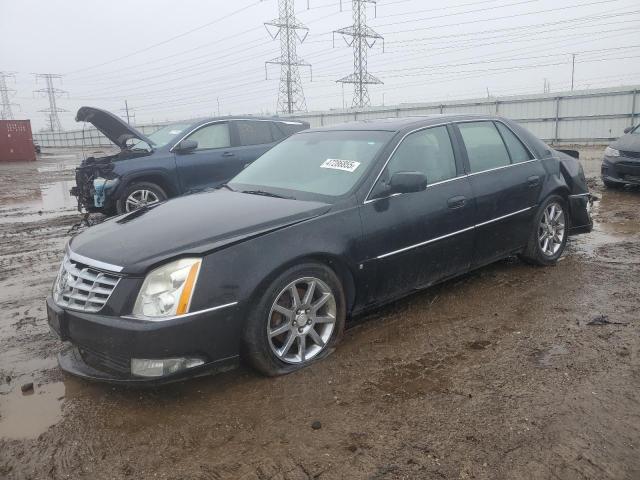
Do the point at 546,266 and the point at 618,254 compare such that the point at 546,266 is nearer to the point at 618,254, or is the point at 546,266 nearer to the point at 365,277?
the point at 618,254

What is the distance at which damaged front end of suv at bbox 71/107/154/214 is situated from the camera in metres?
8.12

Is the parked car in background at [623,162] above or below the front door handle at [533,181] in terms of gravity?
below

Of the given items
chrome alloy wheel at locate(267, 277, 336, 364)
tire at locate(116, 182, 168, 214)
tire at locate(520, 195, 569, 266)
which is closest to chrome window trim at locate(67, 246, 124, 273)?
chrome alloy wheel at locate(267, 277, 336, 364)

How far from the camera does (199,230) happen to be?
3201mm

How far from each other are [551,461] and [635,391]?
920 mm

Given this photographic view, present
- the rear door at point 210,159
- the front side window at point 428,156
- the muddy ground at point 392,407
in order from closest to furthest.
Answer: the muddy ground at point 392,407 → the front side window at point 428,156 → the rear door at point 210,159

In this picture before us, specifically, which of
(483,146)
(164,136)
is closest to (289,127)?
(164,136)

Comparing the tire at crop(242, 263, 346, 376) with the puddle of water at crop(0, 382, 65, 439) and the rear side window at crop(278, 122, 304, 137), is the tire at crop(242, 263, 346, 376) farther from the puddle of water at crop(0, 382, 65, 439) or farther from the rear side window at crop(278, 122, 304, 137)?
the rear side window at crop(278, 122, 304, 137)

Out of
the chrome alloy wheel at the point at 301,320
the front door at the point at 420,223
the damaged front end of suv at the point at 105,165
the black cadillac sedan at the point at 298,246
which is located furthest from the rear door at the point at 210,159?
the chrome alloy wheel at the point at 301,320

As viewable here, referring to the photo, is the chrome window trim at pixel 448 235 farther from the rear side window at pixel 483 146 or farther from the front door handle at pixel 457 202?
the rear side window at pixel 483 146

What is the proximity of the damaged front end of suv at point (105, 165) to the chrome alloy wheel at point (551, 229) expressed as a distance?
6.04 meters

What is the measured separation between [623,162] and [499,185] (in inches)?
254

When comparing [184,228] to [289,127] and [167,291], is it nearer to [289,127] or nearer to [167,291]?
[167,291]

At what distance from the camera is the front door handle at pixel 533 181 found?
195 inches
